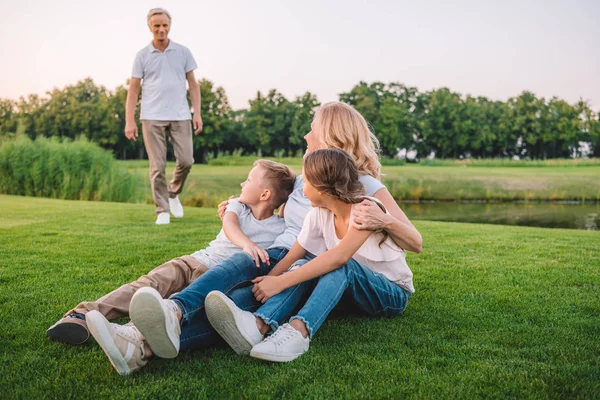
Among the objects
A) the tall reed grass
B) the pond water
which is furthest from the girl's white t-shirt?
the tall reed grass

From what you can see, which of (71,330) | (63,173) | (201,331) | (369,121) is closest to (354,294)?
(201,331)

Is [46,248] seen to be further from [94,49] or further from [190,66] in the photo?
[94,49]

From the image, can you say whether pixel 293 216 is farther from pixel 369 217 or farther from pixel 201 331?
pixel 201 331

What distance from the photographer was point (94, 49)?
54.0 feet

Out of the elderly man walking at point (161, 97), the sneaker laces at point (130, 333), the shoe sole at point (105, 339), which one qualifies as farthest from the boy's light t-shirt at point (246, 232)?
the elderly man walking at point (161, 97)

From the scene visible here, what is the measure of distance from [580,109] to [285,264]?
48.3 metres

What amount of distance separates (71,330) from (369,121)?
4118 centimetres

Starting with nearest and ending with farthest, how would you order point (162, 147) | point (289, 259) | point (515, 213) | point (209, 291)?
point (209, 291) < point (289, 259) < point (162, 147) < point (515, 213)

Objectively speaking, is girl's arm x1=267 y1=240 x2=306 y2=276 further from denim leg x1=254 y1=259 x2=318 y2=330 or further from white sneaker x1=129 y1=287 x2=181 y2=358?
white sneaker x1=129 y1=287 x2=181 y2=358

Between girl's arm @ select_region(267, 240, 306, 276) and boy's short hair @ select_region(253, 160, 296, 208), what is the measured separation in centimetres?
48

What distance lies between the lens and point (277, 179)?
122 inches

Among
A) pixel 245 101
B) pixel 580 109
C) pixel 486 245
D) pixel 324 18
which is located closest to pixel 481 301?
pixel 486 245

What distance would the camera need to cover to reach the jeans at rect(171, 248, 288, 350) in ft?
7.33

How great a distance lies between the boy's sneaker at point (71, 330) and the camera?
2328 mm
